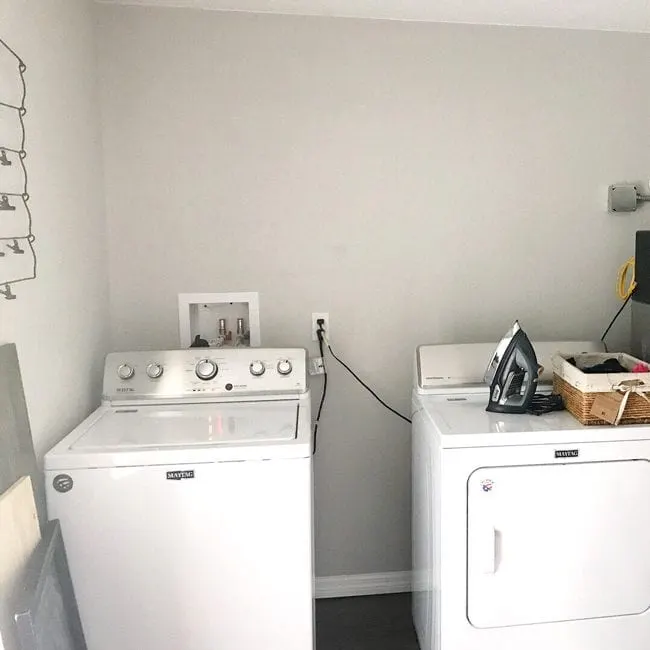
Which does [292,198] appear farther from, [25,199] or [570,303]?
[570,303]

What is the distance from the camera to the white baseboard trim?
242cm

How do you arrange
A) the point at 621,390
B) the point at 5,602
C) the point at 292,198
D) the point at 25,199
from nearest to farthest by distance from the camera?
the point at 5,602
the point at 25,199
the point at 621,390
the point at 292,198

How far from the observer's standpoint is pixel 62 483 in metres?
1.56

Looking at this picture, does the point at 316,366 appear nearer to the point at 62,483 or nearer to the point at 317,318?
the point at 317,318

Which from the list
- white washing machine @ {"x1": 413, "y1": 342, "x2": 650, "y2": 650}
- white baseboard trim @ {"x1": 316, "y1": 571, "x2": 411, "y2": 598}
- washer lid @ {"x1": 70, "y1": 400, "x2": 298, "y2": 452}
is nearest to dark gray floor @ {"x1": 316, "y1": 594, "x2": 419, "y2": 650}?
white baseboard trim @ {"x1": 316, "y1": 571, "x2": 411, "y2": 598}

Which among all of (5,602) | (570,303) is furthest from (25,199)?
(570,303)

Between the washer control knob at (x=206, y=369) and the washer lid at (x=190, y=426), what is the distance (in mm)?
95

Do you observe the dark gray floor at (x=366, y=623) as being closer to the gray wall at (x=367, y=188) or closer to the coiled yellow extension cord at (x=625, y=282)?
the gray wall at (x=367, y=188)

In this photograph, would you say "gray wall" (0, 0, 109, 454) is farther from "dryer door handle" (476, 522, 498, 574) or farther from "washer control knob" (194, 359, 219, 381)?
"dryer door handle" (476, 522, 498, 574)

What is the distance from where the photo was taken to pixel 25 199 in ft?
5.13

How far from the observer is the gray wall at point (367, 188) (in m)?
2.21

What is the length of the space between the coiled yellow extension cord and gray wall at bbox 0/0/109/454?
190cm

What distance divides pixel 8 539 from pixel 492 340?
5.74ft

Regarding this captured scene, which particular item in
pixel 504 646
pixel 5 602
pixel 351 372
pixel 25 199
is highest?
pixel 25 199
